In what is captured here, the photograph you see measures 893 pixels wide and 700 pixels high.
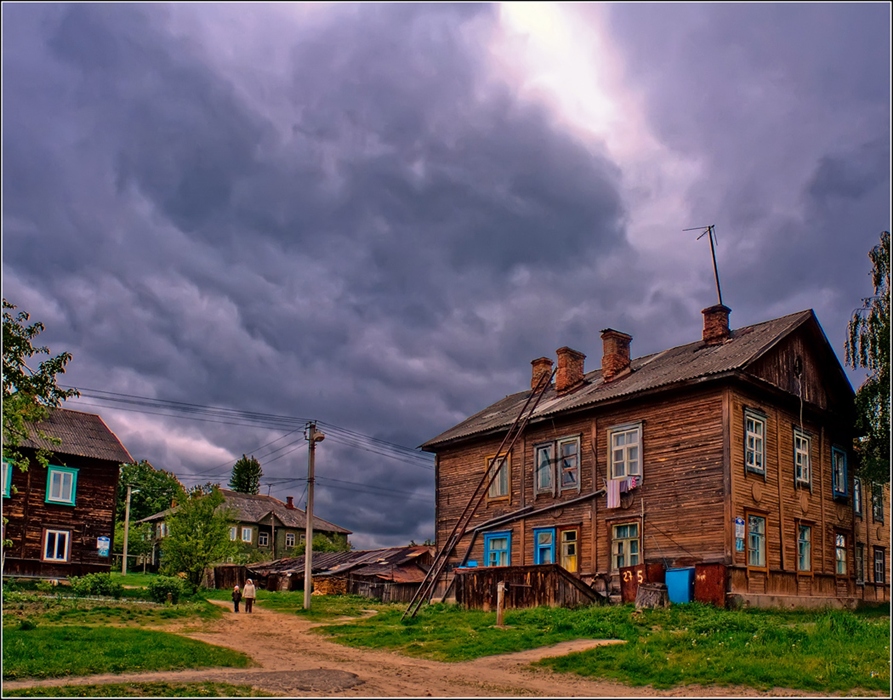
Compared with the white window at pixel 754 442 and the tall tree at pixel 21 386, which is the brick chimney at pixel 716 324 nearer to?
the white window at pixel 754 442

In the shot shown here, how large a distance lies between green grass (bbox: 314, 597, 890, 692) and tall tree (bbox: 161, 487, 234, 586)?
17809 millimetres

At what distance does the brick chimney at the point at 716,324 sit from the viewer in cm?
3391

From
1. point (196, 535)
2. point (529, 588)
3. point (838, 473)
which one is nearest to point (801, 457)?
point (838, 473)

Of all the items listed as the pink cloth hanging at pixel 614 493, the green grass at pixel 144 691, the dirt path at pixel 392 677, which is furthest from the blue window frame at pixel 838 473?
the green grass at pixel 144 691

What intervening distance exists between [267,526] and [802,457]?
5778 centimetres

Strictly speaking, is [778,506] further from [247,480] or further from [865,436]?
[247,480]

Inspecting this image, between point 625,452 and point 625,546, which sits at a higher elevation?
point 625,452

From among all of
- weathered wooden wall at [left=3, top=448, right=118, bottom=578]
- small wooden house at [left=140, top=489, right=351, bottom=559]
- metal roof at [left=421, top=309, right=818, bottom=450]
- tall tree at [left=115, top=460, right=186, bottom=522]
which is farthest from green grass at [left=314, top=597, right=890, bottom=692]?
tall tree at [left=115, top=460, right=186, bottom=522]

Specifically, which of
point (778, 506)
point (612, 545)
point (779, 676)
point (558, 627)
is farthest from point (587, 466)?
point (779, 676)

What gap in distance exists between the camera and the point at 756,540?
28.8m

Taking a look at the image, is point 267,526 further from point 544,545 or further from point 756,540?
point 756,540

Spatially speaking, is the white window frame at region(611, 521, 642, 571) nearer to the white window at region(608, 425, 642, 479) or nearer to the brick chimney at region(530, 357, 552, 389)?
the white window at region(608, 425, 642, 479)

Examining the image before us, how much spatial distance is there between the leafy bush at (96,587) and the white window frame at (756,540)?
76.9ft

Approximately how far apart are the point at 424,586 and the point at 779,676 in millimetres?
17829
